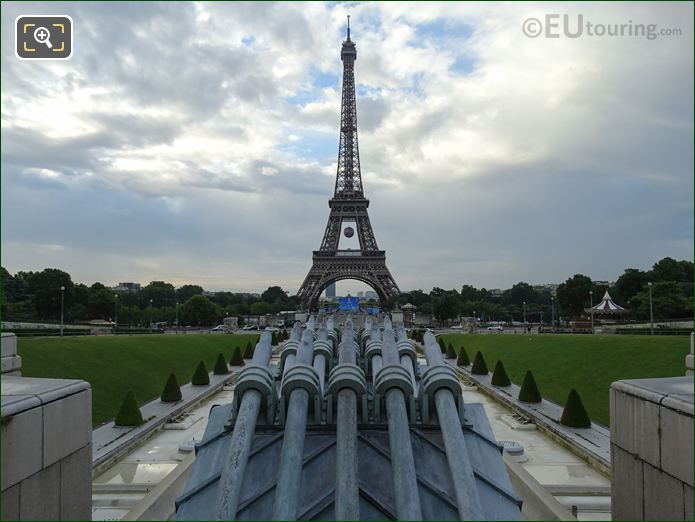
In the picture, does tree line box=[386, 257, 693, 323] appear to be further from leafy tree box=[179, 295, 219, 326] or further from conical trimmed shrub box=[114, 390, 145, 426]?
conical trimmed shrub box=[114, 390, 145, 426]

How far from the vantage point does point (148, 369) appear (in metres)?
28.6

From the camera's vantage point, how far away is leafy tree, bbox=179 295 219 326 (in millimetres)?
70750

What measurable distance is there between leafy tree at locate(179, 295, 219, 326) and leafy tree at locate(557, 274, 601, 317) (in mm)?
51663

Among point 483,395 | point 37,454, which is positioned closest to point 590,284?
point 483,395

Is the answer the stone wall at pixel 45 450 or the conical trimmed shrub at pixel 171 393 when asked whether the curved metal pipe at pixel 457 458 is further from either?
the conical trimmed shrub at pixel 171 393

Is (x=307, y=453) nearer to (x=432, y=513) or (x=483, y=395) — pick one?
(x=432, y=513)

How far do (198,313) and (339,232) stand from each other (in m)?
27.7

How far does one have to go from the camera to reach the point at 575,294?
7169 centimetres

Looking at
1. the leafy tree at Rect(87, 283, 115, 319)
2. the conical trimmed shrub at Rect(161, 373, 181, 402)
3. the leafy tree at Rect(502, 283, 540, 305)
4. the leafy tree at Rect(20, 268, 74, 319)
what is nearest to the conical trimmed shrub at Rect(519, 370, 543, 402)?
the conical trimmed shrub at Rect(161, 373, 181, 402)

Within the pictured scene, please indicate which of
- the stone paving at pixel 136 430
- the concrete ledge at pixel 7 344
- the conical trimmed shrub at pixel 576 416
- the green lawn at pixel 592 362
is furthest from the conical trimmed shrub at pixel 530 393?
the concrete ledge at pixel 7 344

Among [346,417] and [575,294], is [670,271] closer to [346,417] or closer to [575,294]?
[575,294]

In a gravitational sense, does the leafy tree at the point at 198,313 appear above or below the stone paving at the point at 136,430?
above

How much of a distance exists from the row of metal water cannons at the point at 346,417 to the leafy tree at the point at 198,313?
67.0m

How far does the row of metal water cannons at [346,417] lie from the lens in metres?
4.31
